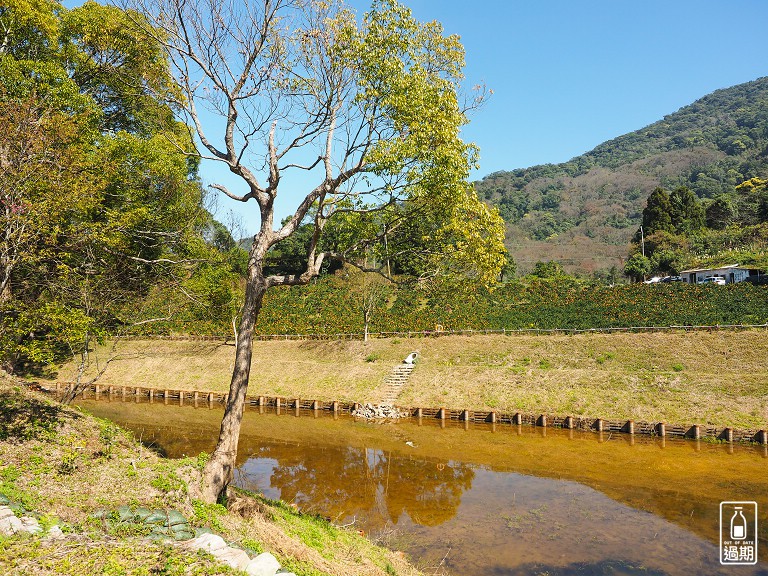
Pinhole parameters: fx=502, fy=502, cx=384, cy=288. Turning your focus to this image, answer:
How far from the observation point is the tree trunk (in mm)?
9383

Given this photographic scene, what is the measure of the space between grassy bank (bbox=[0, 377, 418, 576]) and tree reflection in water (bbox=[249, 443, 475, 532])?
8.71 feet

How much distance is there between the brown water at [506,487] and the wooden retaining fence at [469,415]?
2.54 ft

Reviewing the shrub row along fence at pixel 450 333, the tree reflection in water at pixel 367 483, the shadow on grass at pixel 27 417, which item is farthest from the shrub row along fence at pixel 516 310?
the shadow on grass at pixel 27 417

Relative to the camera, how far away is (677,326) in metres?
30.7

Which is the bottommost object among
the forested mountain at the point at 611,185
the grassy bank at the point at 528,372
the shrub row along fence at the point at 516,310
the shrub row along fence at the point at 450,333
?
the grassy bank at the point at 528,372

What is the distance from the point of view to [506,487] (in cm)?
1617

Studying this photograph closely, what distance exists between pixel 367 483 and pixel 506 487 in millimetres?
4513

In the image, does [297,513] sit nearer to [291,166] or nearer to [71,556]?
[71,556]

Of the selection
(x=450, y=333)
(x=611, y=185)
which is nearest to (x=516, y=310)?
(x=450, y=333)

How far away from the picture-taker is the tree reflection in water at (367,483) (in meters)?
14.0

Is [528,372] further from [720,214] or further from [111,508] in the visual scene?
[720,214]

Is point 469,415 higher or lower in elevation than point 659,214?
lower

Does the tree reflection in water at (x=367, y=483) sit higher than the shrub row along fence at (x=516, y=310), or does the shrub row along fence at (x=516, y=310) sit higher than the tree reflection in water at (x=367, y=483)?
the shrub row along fence at (x=516, y=310)

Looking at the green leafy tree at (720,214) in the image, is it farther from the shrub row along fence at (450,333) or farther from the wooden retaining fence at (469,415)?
the wooden retaining fence at (469,415)
